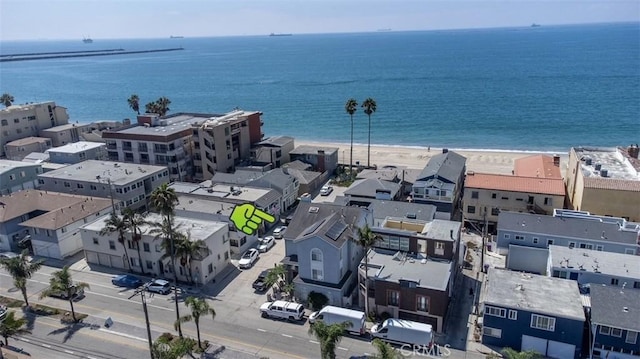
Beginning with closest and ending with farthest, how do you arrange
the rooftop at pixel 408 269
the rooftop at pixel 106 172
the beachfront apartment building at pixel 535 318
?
the beachfront apartment building at pixel 535 318
the rooftop at pixel 408 269
the rooftop at pixel 106 172

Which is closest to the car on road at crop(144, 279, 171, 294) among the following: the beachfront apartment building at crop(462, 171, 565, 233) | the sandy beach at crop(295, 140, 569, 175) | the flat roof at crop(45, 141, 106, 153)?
the beachfront apartment building at crop(462, 171, 565, 233)

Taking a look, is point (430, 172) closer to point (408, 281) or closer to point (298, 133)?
point (408, 281)

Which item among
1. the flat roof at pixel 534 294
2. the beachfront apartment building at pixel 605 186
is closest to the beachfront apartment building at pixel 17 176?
the flat roof at pixel 534 294

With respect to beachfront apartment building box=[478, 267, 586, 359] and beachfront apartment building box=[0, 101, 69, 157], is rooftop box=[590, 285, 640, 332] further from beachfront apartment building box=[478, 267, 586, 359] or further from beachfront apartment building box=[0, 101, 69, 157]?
beachfront apartment building box=[0, 101, 69, 157]

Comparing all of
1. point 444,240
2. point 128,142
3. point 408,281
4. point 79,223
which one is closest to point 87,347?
point 79,223

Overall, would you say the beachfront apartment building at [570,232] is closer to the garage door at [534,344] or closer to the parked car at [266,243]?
the garage door at [534,344]

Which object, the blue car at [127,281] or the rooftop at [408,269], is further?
the blue car at [127,281]
